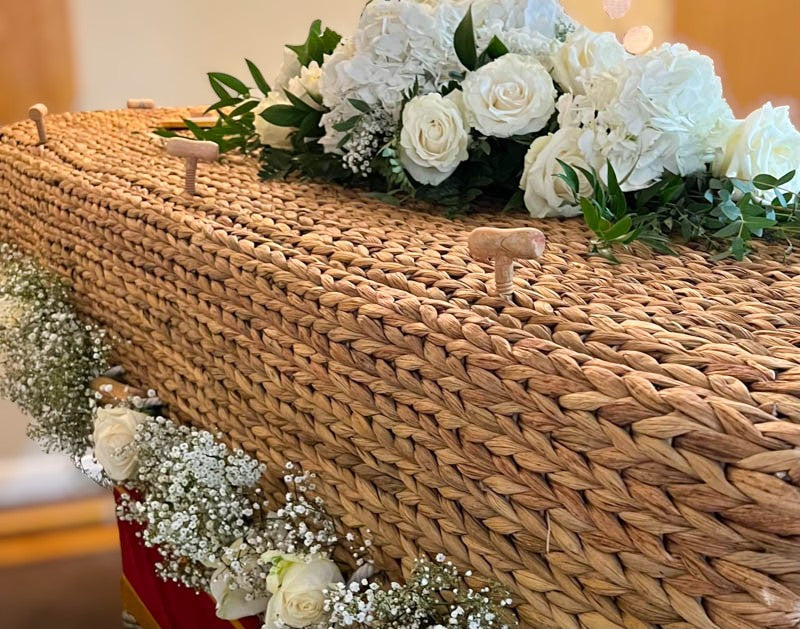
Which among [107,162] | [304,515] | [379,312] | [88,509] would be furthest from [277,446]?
[88,509]

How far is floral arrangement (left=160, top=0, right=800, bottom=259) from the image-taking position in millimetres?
737

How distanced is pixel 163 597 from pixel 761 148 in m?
0.88

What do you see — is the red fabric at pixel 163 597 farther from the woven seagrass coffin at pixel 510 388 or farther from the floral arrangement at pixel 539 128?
the floral arrangement at pixel 539 128

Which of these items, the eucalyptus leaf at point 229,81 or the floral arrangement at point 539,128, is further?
the eucalyptus leaf at point 229,81

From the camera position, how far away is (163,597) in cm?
111

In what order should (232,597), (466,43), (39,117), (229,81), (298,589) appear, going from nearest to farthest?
(298,589), (232,597), (466,43), (229,81), (39,117)

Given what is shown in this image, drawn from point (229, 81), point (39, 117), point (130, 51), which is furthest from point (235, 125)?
point (130, 51)

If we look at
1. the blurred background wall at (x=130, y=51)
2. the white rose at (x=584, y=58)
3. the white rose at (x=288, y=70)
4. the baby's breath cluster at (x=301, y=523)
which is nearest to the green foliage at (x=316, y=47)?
the white rose at (x=288, y=70)

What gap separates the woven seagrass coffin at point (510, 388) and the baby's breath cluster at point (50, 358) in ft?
0.57

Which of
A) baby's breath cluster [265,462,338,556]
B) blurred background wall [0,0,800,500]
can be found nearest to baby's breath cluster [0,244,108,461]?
baby's breath cluster [265,462,338,556]

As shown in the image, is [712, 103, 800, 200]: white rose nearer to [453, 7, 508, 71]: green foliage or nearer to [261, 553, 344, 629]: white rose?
[453, 7, 508, 71]: green foliage

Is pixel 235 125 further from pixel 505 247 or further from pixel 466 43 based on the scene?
pixel 505 247

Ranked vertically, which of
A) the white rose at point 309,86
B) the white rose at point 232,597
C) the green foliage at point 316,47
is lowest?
the white rose at point 232,597

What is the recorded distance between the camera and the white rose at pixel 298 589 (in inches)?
25.5
